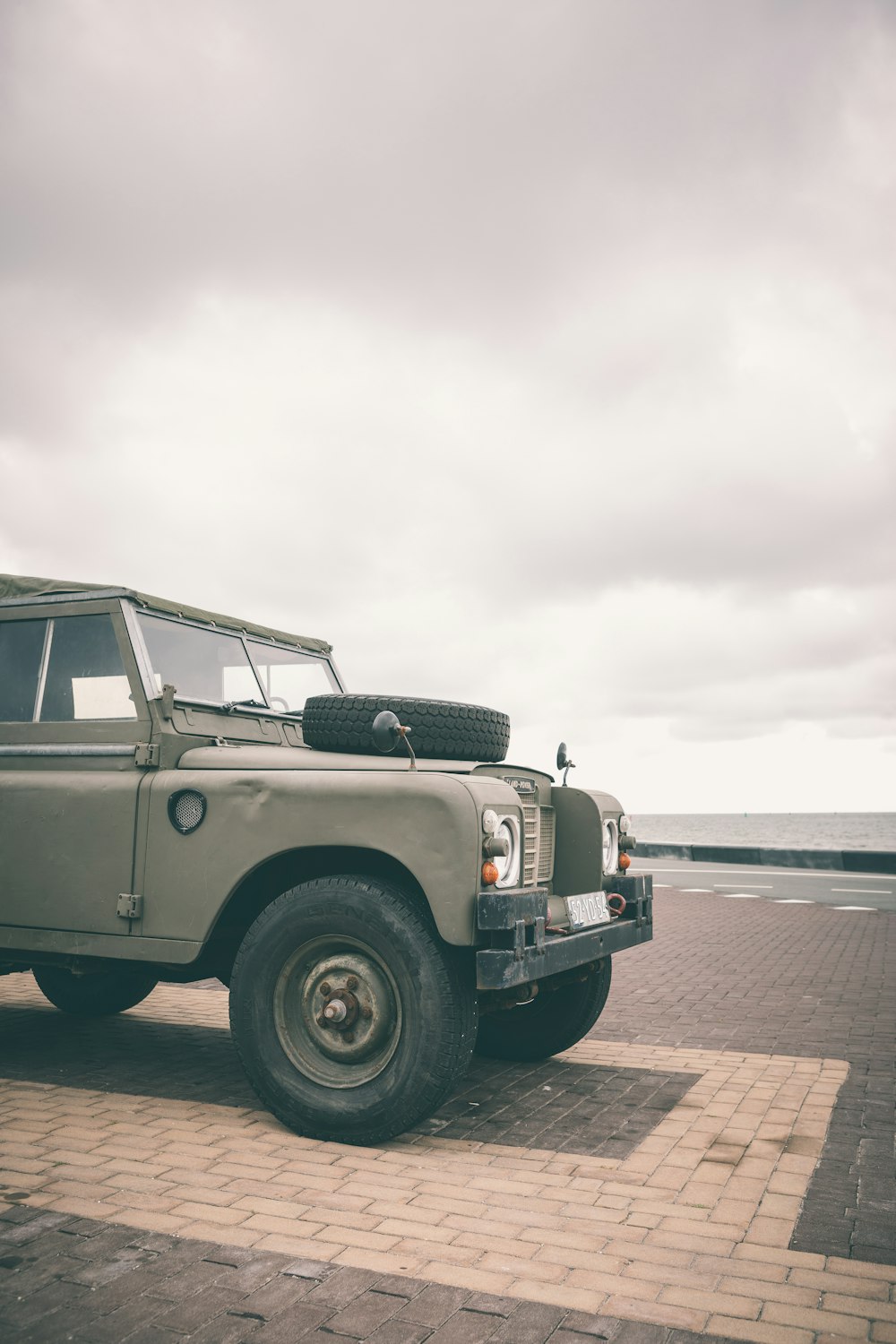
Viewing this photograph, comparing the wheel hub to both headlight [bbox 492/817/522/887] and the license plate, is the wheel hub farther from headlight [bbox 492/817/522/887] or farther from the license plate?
the license plate

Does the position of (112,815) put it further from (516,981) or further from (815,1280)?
(815,1280)

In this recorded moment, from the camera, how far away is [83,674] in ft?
16.4

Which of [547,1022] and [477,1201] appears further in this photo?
[547,1022]

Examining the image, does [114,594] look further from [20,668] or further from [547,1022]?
[547,1022]

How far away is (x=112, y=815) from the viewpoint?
462 cm

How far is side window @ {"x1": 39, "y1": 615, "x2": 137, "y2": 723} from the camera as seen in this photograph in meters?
4.89

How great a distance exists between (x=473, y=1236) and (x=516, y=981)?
2.87 feet

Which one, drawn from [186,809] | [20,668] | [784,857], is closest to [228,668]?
[20,668]

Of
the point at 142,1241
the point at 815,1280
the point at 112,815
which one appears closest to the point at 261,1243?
the point at 142,1241

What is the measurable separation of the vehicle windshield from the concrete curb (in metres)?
16.8

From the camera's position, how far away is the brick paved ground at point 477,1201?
105 inches

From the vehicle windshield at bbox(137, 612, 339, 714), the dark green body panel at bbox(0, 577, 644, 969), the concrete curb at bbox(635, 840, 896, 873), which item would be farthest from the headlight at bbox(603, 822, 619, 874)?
the concrete curb at bbox(635, 840, 896, 873)

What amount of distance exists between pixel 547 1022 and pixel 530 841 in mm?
1374

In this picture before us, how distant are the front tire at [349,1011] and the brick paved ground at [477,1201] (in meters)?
0.19
